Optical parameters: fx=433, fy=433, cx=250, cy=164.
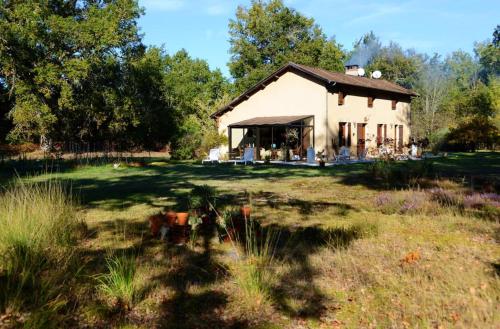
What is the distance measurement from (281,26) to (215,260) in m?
42.9

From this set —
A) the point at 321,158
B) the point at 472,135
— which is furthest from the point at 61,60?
the point at 472,135

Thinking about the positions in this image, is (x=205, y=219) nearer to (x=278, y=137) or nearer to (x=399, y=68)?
(x=278, y=137)

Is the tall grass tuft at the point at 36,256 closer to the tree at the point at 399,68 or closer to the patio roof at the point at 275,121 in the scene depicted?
the patio roof at the point at 275,121

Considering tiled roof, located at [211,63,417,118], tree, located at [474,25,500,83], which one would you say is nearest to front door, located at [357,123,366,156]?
tiled roof, located at [211,63,417,118]

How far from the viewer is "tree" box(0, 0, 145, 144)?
26438 mm

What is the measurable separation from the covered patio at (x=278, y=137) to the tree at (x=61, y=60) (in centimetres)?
1012

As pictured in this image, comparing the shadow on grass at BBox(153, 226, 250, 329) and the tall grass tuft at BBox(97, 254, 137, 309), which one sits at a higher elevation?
the tall grass tuft at BBox(97, 254, 137, 309)

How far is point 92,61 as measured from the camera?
2814 centimetres

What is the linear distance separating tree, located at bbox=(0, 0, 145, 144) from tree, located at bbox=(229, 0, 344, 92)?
15.9m

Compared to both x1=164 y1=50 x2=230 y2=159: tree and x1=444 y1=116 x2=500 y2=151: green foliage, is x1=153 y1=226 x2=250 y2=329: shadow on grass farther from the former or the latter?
x1=444 y1=116 x2=500 y2=151: green foliage

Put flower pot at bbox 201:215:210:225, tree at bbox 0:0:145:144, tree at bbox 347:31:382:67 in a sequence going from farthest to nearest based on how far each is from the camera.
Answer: tree at bbox 347:31:382:67 < tree at bbox 0:0:145:144 < flower pot at bbox 201:215:210:225

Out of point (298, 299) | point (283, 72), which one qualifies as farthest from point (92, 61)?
point (298, 299)

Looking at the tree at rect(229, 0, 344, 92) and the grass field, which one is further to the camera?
the tree at rect(229, 0, 344, 92)

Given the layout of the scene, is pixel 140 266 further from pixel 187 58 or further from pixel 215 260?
pixel 187 58
